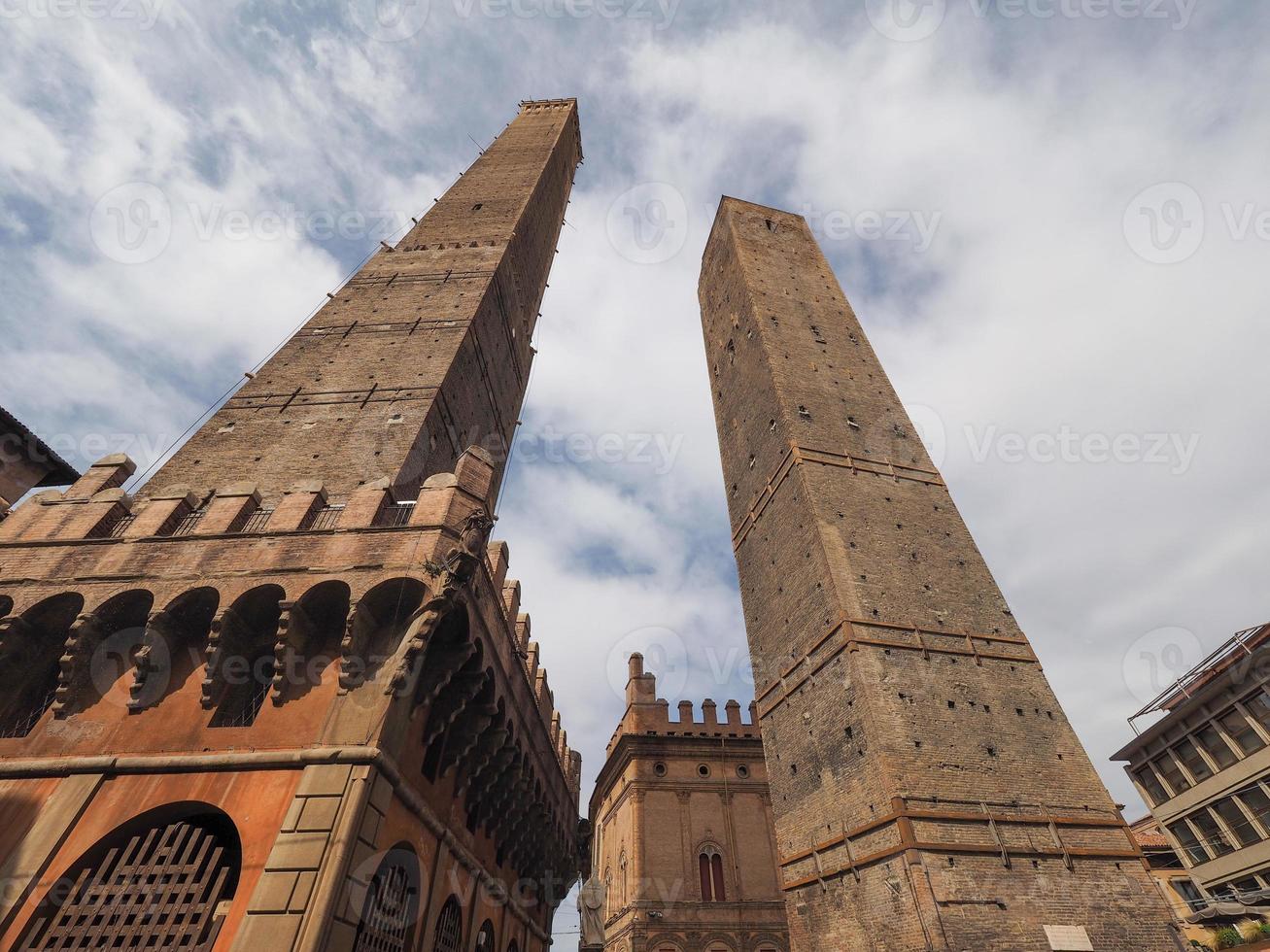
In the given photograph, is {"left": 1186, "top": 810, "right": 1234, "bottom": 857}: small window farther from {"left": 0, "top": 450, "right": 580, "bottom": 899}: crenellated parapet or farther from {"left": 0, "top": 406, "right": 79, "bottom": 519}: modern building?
{"left": 0, "top": 406, "right": 79, "bottom": 519}: modern building

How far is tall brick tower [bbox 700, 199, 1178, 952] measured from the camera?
11.6 meters

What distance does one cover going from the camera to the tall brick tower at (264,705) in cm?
738

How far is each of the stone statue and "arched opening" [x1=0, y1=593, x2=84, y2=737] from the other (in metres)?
11.0

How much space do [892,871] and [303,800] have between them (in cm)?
998

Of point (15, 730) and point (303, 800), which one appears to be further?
point (15, 730)

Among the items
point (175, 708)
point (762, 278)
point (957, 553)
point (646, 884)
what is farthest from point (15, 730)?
point (762, 278)

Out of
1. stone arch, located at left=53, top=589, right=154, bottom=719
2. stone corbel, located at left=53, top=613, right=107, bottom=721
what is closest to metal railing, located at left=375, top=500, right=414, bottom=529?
stone arch, located at left=53, top=589, right=154, bottom=719

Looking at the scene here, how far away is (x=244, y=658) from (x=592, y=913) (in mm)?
10273

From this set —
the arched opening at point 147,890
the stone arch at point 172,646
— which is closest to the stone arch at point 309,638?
the stone arch at point 172,646

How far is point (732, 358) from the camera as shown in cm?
2703

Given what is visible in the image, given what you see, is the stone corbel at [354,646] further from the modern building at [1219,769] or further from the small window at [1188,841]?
the small window at [1188,841]

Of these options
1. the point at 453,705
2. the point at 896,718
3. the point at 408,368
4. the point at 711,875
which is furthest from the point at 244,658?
the point at 711,875

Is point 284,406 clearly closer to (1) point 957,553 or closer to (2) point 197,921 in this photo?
(2) point 197,921

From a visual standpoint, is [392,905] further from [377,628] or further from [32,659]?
[32,659]
